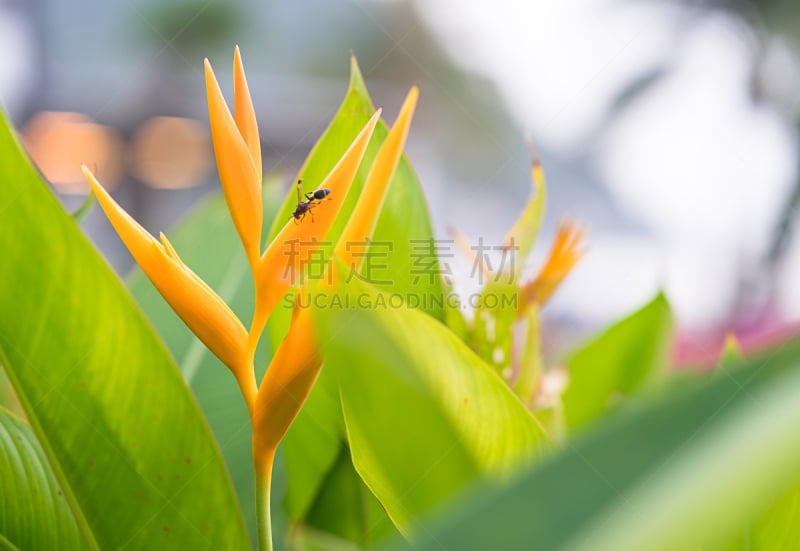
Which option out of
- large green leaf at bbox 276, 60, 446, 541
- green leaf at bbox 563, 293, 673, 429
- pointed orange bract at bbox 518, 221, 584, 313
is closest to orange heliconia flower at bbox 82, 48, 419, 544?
large green leaf at bbox 276, 60, 446, 541

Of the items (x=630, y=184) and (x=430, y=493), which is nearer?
(x=430, y=493)

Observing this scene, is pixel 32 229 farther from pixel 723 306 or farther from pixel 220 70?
pixel 220 70

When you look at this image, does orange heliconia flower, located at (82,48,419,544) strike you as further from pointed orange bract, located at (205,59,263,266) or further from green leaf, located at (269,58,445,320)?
green leaf, located at (269,58,445,320)

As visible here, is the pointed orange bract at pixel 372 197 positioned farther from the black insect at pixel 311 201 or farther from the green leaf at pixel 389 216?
the green leaf at pixel 389 216

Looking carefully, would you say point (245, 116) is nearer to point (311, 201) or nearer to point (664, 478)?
point (311, 201)

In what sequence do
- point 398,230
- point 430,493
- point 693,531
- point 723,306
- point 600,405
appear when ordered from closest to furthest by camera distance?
1. point 693,531
2. point 430,493
3. point 398,230
4. point 600,405
5. point 723,306

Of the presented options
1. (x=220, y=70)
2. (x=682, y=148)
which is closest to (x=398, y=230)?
(x=682, y=148)

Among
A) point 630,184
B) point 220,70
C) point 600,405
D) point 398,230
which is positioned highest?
point 220,70

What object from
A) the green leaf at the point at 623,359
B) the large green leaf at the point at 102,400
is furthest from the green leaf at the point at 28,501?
the green leaf at the point at 623,359
